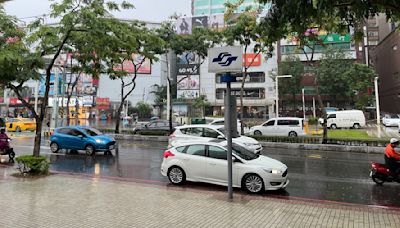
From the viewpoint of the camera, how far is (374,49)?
7969cm

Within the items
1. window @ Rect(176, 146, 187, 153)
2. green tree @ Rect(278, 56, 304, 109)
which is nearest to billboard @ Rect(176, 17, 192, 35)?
green tree @ Rect(278, 56, 304, 109)

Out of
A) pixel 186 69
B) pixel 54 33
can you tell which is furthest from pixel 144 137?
pixel 186 69

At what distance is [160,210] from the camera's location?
7660 millimetres

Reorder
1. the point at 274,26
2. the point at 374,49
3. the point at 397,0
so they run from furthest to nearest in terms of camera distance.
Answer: the point at 374,49 → the point at 274,26 → the point at 397,0

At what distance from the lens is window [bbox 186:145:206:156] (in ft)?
35.1

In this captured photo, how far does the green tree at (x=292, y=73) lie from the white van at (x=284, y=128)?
3344 centimetres

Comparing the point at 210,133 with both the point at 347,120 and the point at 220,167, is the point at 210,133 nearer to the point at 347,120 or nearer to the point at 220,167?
the point at 220,167

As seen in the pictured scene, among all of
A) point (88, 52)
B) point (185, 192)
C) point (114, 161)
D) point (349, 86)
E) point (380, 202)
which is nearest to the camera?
point (380, 202)

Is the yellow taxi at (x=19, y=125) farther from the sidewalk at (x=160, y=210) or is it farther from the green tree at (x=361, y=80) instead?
the green tree at (x=361, y=80)

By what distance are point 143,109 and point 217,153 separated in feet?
212

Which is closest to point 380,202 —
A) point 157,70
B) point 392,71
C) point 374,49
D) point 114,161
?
point 114,161

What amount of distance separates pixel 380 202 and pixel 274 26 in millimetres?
5659

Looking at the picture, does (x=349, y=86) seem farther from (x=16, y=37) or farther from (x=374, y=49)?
(x=16, y=37)

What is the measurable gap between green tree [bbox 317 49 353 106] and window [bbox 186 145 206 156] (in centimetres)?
4928
